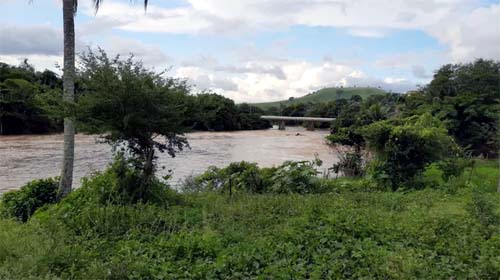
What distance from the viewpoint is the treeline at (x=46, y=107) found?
910 cm

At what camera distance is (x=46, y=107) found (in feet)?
28.8

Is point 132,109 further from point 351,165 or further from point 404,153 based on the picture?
point 351,165

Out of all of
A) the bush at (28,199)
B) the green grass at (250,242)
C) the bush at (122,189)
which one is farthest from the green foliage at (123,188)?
the bush at (28,199)

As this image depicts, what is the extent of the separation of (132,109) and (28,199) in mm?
2887

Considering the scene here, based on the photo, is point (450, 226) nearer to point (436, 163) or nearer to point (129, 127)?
point (129, 127)

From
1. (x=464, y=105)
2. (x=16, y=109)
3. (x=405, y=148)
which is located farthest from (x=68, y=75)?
(x=16, y=109)

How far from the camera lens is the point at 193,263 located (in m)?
5.37

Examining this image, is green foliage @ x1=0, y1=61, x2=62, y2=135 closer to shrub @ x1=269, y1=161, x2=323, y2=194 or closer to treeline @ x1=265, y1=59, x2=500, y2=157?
treeline @ x1=265, y1=59, x2=500, y2=157

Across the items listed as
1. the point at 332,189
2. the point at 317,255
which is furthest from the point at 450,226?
the point at 332,189

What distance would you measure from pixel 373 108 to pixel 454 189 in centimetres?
794

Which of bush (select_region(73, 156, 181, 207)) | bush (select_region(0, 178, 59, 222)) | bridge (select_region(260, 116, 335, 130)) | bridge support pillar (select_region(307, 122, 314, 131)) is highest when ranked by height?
bridge (select_region(260, 116, 335, 130))

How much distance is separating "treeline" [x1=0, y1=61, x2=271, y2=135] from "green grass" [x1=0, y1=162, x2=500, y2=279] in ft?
5.92

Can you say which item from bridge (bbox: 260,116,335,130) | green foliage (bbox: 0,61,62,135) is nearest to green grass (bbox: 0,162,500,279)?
green foliage (bbox: 0,61,62,135)

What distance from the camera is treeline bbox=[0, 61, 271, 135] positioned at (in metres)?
9.10
